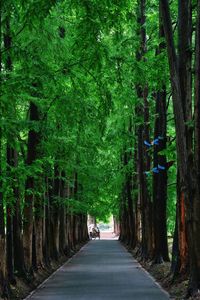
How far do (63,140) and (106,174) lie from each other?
93.9 ft

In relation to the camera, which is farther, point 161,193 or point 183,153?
point 161,193

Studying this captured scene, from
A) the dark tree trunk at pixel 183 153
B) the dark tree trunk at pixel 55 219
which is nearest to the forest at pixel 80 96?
the dark tree trunk at pixel 183 153

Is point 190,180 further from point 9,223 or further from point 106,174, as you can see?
point 106,174

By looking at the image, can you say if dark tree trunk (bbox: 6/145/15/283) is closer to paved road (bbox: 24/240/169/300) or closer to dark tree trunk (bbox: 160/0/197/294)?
paved road (bbox: 24/240/169/300)

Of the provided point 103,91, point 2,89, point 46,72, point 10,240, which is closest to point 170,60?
point 103,91

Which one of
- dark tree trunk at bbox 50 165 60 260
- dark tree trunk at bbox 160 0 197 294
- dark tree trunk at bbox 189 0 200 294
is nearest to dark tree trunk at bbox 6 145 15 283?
dark tree trunk at bbox 160 0 197 294

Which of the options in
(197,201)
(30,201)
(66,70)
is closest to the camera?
(66,70)

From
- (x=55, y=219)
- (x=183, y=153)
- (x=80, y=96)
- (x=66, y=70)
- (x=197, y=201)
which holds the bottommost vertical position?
(x=55, y=219)

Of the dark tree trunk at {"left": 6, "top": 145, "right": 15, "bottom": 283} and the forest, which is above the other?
the forest

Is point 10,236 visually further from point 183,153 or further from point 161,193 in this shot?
point 161,193

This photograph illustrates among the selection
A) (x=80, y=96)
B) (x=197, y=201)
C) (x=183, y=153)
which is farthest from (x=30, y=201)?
(x=197, y=201)

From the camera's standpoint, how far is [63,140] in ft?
68.6

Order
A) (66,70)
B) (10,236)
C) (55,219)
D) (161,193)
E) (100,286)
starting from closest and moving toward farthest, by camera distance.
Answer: (66,70) < (10,236) < (100,286) < (161,193) < (55,219)

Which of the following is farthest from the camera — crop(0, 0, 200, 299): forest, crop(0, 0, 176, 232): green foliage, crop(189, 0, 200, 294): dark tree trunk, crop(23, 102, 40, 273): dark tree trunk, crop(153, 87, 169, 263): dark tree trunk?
crop(153, 87, 169, 263): dark tree trunk
